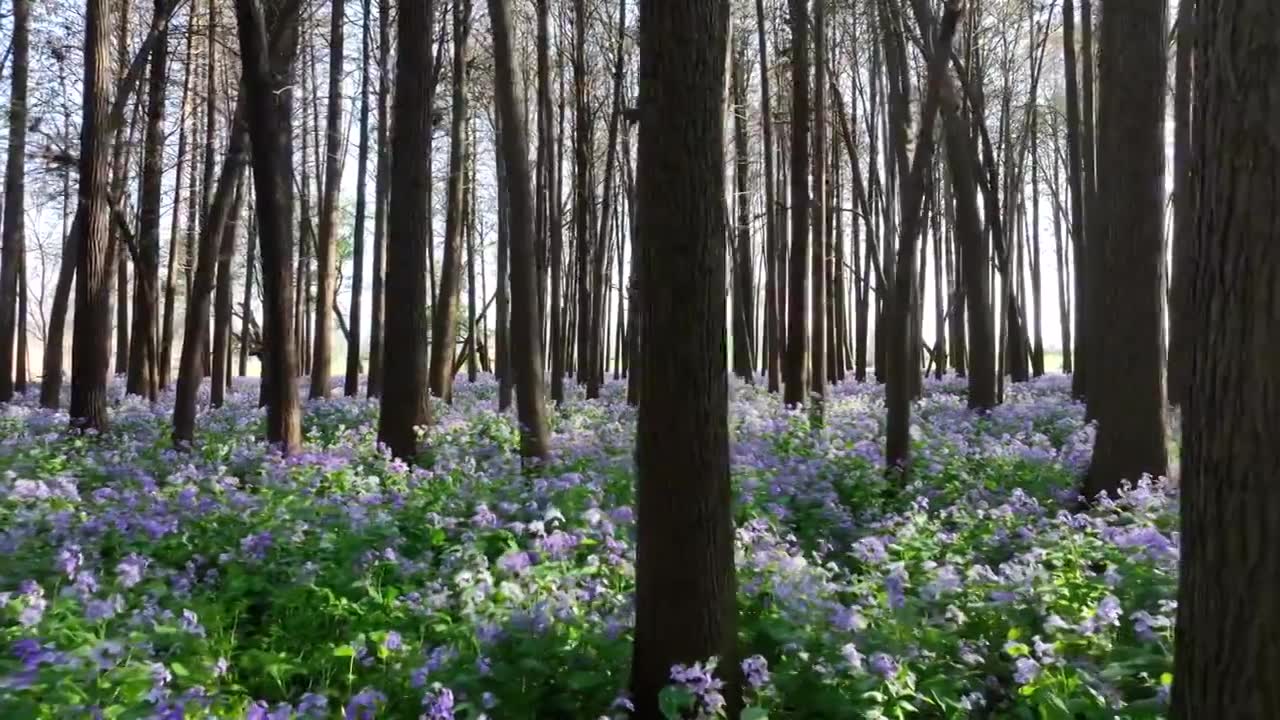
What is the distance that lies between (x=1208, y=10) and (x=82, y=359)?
36.8 ft

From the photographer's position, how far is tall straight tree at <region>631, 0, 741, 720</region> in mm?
3627

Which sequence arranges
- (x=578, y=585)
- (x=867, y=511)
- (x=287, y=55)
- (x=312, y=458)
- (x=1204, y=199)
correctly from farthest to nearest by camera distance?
(x=287, y=55) → (x=312, y=458) → (x=867, y=511) → (x=578, y=585) → (x=1204, y=199)

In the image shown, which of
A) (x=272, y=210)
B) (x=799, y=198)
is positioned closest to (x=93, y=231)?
(x=272, y=210)

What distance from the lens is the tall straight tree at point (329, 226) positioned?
1434 cm

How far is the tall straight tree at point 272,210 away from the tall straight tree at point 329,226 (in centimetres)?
505

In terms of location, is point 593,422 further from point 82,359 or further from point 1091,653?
point 1091,653

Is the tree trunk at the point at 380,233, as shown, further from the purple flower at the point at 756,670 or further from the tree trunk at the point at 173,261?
the purple flower at the point at 756,670

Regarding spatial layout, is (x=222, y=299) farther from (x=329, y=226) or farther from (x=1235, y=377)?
(x=1235, y=377)

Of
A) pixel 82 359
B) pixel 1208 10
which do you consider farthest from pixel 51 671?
pixel 82 359

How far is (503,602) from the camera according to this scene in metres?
4.35

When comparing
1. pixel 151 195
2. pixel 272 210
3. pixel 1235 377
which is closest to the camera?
pixel 1235 377

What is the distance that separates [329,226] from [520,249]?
271 inches

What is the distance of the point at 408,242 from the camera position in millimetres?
9203

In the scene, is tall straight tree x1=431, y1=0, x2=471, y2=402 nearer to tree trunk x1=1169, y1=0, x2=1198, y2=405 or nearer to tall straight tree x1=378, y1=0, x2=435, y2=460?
tall straight tree x1=378, y1=0, x2=435, y2=460
